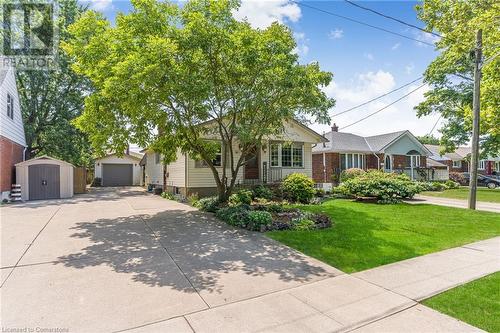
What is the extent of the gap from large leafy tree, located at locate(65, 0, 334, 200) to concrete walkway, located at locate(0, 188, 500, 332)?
396 cm

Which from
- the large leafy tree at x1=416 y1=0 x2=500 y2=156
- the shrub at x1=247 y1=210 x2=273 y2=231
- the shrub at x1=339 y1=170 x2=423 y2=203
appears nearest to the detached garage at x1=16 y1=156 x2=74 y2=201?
the shrub at x1=247 y1=210 x2=273 y2=231

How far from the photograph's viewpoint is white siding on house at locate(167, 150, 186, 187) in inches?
599

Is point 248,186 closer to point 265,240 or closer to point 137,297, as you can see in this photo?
point 265,240

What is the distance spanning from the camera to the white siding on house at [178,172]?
1523 cm

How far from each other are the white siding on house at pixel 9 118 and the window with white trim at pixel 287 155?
46.9 ft

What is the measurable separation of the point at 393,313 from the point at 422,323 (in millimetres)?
332

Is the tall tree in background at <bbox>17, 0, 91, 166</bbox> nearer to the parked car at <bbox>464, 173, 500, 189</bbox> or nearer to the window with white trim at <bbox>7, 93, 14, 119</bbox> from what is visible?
the window with white trim at <bbox>7, 93, 14, 119</bbox>

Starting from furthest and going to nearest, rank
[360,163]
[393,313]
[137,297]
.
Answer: [360,163] → [137,297] → [393,313]

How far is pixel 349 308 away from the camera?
3732 mm

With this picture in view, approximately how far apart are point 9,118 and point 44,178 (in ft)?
12.1

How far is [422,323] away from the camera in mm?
3404

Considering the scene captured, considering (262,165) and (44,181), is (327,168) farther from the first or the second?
(44,181)

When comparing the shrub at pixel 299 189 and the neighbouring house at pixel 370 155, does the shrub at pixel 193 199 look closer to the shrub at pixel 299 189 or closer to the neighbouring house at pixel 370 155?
the shrub at pixel 299 189

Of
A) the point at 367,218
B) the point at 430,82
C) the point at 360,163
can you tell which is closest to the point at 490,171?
the point at 430,82
